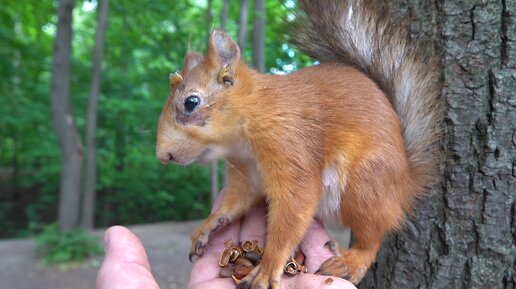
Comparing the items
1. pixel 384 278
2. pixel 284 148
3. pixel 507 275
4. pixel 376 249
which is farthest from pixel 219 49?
pixel 507 275

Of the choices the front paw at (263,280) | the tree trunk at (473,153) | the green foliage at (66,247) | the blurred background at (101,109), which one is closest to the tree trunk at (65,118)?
the blurred background at (101,109)

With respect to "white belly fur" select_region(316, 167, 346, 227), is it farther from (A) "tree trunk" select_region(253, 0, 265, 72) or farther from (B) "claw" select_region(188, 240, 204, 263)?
(A) "tree trunk" select_region(253, 0, 265, 72)

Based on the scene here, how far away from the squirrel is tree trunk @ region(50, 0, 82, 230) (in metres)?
4.72

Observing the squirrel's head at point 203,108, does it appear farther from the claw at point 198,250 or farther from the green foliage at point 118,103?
the green foliage at point 118,103

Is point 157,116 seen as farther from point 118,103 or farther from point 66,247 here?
point 66,247

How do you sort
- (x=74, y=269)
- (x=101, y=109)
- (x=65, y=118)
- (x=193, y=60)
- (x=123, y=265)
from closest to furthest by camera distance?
(x=123, y=265)
(x=193, y=60)
(x=74, y=269)
(x=65, y=118)
(x=101, y=109)

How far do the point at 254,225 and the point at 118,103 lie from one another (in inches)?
223

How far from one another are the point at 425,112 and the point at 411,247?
456 millimetres

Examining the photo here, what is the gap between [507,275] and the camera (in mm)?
1386

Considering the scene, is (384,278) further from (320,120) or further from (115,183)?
(115,183)

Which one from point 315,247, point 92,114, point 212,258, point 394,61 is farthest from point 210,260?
point 92,114

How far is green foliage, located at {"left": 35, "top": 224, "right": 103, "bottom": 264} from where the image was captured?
521 centimetres

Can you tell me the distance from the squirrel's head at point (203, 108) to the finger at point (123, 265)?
0.28 m

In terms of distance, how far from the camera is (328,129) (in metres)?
1.45
